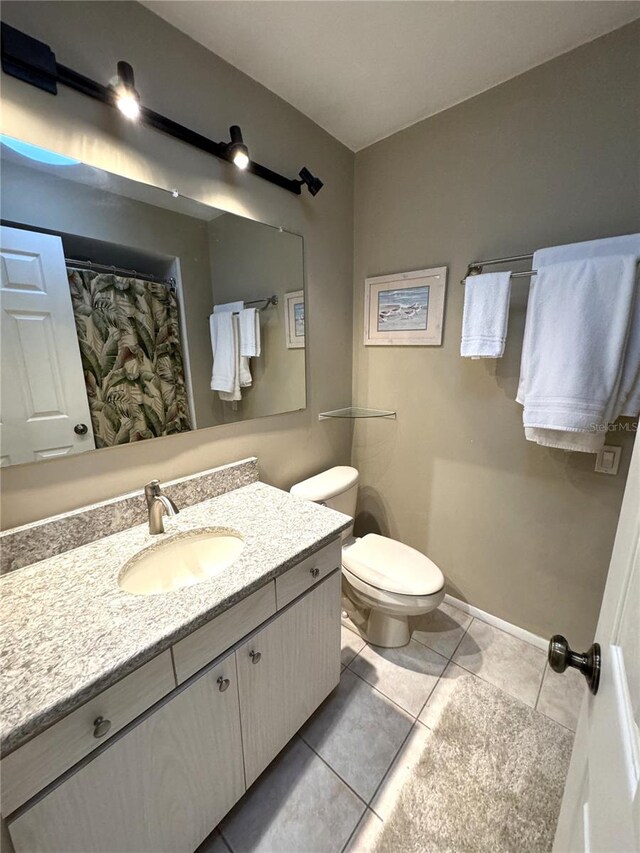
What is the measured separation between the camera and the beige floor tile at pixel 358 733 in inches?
44.3

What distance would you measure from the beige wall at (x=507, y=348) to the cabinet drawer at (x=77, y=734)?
1.44m

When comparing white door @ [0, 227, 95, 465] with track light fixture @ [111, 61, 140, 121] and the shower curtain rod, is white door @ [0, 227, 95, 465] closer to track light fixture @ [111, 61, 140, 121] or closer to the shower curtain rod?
the shower curtain rod

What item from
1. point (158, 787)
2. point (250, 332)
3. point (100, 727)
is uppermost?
point (250, 332)

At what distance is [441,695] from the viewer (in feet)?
4.52

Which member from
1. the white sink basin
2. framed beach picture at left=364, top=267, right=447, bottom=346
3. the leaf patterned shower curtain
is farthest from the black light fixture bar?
the white sink basin

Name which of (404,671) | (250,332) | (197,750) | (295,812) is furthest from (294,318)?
(295,812)

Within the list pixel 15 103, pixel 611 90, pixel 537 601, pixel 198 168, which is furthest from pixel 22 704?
pixel 611 90

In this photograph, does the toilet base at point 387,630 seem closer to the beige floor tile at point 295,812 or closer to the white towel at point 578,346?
the beige floor tile at point 295,812

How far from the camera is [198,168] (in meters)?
1.15

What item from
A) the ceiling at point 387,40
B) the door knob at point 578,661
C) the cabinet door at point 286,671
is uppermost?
the ceiling at point 387,40

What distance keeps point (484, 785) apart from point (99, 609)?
4.38 ft

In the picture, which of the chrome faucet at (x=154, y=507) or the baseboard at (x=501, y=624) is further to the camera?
the baseboard at (x=501, y=624)

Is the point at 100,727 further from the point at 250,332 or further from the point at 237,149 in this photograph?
the point at 237,149

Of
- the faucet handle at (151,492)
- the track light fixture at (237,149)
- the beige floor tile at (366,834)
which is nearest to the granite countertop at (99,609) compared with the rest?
the faucet handle at (151,492)
